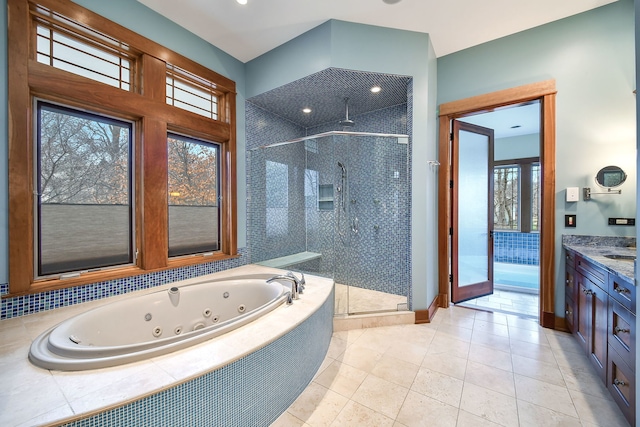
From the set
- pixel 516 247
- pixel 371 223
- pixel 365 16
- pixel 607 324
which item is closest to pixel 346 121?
pixel 365 16

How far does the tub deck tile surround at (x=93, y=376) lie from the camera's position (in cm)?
83

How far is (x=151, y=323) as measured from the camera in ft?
6.04

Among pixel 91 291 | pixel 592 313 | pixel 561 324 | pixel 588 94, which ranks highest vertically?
pixel 588 94

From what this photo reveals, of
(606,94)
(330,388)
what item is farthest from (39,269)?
(606,94)

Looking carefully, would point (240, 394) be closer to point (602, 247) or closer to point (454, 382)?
point (454, 382)

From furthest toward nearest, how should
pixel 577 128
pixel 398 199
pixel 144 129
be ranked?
pixel 398 199 → pixel 577 128 → pixel 144 129

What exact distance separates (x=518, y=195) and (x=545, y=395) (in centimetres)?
468

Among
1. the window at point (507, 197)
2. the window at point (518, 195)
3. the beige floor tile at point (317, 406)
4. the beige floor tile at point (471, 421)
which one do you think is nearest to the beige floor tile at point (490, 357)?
the beige floor tile at point (471, 421)

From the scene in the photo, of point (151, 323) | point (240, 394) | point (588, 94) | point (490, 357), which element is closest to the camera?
point (240, 394)

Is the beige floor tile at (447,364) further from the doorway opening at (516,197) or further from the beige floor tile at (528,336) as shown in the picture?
the doorway opening at (516,197)

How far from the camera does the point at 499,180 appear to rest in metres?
5.27

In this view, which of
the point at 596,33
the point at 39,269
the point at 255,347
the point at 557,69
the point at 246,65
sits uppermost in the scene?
the point at 246,65

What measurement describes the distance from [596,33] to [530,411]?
3.10m

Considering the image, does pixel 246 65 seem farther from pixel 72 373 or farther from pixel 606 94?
pixel 606 94
